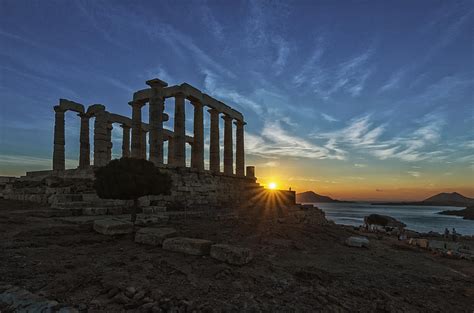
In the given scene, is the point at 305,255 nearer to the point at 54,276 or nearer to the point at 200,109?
the point at 54,276

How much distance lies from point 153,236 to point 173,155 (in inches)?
724

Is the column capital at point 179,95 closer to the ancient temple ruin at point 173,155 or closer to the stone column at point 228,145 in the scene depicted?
the ancient temple ruin at point 173,155

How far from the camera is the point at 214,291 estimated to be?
522 cm

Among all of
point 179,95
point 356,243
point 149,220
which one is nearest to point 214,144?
point 179,95

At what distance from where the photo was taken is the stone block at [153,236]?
27.6ft

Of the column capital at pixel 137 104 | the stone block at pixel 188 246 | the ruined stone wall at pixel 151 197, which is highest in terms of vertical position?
the column capital at pixel 137 104

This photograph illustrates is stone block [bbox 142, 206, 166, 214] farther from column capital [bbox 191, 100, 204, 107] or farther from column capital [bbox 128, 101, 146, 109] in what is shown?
column capital [bbox 128, 101, 146, 109]

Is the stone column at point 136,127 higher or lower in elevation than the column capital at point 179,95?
lower

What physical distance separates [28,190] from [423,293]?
2373cm

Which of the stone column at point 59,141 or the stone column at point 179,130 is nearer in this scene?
the stone column at point 179,130

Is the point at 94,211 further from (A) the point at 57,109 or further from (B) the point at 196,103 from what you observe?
(A) the point at 57,109

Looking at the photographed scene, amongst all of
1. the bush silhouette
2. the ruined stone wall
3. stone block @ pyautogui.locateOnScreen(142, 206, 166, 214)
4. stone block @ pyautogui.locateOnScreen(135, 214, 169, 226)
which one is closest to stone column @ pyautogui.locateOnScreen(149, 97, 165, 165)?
the ruined stone wall

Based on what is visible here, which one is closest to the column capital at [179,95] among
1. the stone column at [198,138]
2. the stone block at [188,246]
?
the stone column at [198,138]

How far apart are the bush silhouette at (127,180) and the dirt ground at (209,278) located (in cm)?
155
